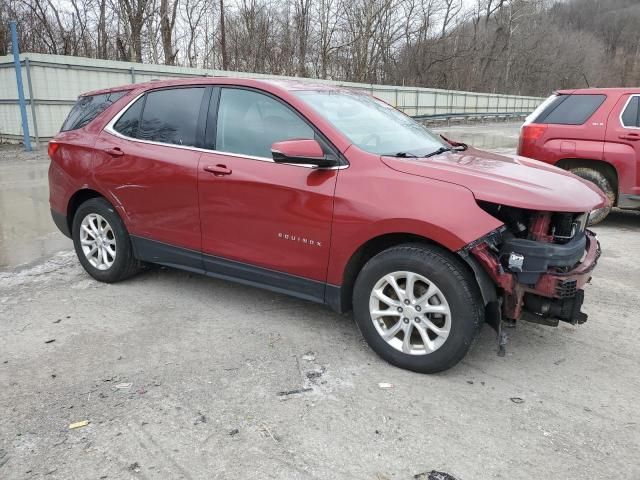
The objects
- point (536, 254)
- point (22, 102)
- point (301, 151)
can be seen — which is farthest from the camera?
point (22, 102)

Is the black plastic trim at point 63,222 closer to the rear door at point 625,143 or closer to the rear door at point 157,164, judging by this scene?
the rear door at point 157,164

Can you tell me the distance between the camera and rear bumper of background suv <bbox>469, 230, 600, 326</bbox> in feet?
9.64

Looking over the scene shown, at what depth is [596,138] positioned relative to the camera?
22.2 feet

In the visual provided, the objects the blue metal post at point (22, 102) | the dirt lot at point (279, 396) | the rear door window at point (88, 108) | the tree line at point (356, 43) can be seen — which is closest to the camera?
the dirt lot at point (279, 396)

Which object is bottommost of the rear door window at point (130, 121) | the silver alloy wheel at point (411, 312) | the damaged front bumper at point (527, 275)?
the silver alloy wheel at point (411, 312)

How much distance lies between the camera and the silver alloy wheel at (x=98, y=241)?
4.61 meters

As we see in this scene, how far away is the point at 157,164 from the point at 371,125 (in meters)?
1.67

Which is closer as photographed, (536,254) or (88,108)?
(536,254)

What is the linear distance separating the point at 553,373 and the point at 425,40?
153 ft

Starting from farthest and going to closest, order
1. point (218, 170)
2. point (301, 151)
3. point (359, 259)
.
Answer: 1. point (218, 170)
2. point (359, 259)
3. point (301, 151)

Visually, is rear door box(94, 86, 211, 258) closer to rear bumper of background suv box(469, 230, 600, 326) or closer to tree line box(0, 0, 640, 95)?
rear bumper of background suv box(469, 230, 600, 326)

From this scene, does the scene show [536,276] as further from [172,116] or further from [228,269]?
[172,116]

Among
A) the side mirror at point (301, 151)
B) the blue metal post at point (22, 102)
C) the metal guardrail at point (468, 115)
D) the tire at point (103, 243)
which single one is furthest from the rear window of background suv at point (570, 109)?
the metal guardrail at point (468, 115)

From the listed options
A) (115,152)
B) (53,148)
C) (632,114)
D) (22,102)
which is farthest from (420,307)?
(22,102)
